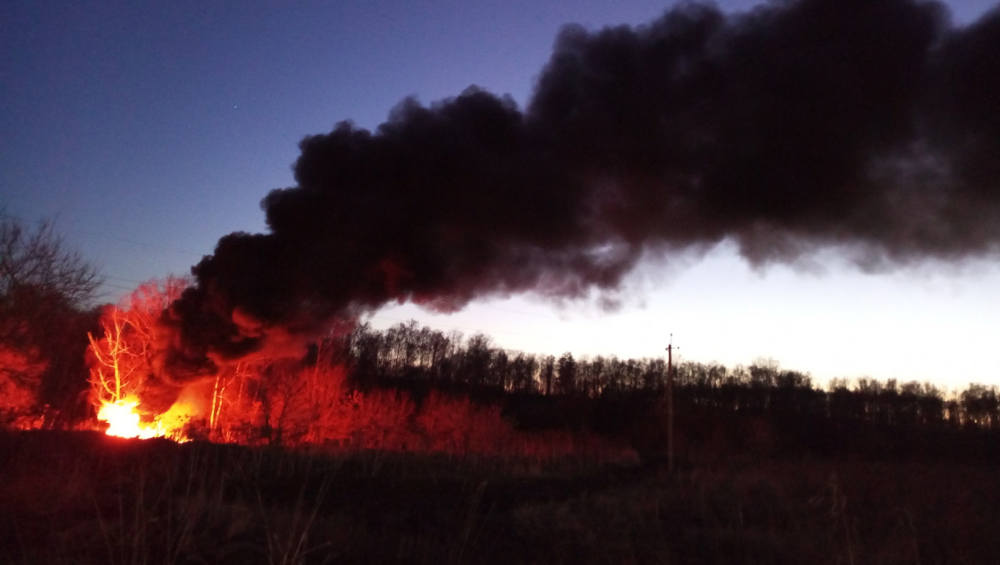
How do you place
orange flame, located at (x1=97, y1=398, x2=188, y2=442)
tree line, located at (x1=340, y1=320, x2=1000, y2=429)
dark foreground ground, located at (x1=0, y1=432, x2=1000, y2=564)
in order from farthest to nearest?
tree line, located at (x1=340, y1=320, x2=1000, y2=429) → orange flame, located at (x1=97, y1=398, x2=188, y2=442) → dark foreground ground, located at (x1=0, y1=432, x2=1000, y2=564)

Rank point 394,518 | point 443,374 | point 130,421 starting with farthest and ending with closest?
1. point 443,374
2. point 130,421
3. point 394,518

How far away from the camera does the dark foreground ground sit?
7.43 m

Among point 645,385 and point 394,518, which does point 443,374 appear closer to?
point 645,385

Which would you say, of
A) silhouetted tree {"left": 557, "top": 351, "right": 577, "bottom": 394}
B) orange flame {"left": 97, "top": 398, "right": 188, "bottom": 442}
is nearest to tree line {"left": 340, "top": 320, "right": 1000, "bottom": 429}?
silhouetted tree {"left": 557, "top": 351, "right": 577, "bottom": 394}

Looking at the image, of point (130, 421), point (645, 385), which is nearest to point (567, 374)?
point (645, 385)

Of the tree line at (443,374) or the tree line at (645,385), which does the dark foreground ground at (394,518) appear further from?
the tree line at (645,385)

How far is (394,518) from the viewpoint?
44.9 ft

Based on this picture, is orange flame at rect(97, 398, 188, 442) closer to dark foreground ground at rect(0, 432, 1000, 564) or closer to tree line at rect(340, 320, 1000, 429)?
dark foreground ground at rect(0, 432, 1000, 564)

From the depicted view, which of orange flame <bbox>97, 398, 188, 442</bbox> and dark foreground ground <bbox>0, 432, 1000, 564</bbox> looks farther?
orange flame <bbox>97, 398, 188, 442</bbox>

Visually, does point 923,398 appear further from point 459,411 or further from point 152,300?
point 152,300

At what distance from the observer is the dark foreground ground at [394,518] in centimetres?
743

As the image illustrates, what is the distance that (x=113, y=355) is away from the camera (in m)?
28.7

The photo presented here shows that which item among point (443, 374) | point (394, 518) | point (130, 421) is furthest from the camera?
point (443, 374)

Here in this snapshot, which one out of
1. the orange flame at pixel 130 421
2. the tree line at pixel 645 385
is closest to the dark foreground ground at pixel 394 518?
the orange flame at pixel 130 421
